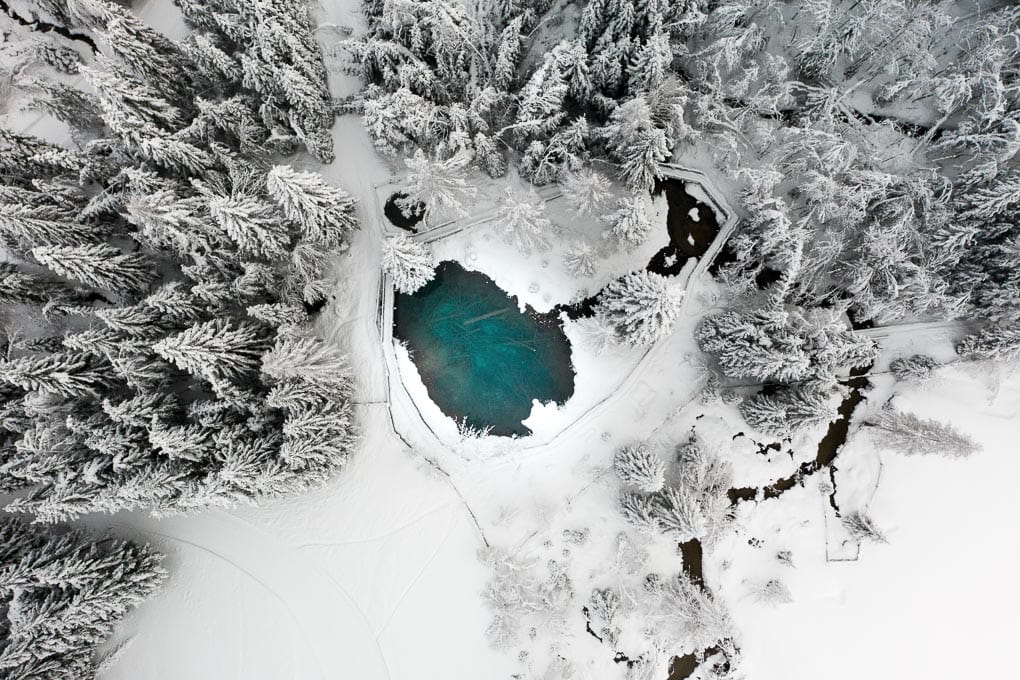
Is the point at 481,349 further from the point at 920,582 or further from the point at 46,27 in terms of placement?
the point at 46,27

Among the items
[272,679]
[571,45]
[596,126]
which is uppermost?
[571,45]

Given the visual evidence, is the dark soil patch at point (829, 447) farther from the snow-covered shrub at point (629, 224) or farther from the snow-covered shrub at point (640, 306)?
the snow-covered shrub at point (629, 224)

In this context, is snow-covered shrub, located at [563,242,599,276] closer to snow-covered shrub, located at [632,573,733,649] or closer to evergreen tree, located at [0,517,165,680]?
snow-covered shrub, located at [632,573,733,649]

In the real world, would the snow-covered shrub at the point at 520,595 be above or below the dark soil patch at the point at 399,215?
below

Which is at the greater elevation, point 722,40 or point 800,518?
point 722,40

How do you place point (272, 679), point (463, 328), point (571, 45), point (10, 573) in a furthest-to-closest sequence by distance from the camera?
point (463, 328), point (272, 679), point (571, 45), point (10, 573)

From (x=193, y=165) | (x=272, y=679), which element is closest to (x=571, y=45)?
(x=193, y=165)

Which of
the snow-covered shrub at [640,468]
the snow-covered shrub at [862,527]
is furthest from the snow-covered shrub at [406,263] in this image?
the snow-covered shrub at [862,527]

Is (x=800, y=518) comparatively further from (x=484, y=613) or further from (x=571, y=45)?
(x=571, y=45)
